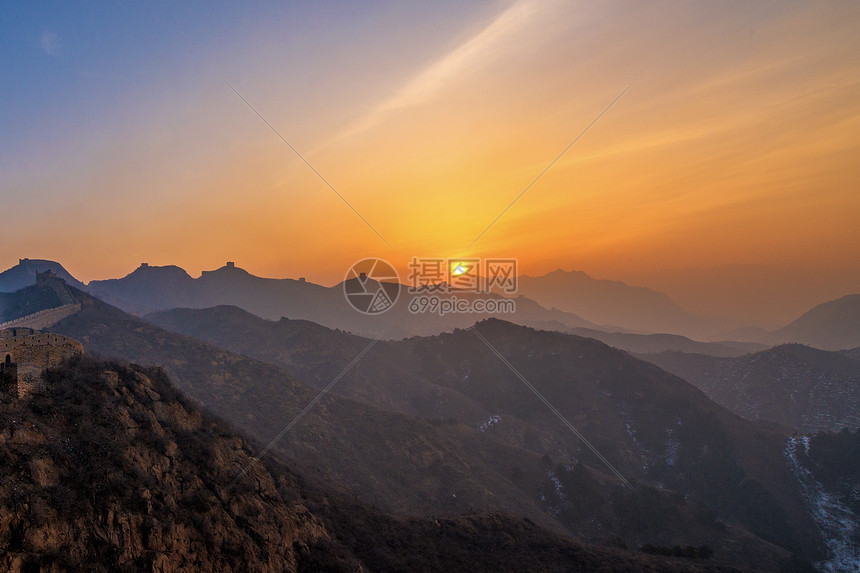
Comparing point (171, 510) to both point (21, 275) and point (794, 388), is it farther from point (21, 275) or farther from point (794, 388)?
point (21, 275)

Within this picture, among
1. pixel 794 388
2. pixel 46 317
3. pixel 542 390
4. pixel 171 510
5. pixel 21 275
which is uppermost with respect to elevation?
pixel 21 275

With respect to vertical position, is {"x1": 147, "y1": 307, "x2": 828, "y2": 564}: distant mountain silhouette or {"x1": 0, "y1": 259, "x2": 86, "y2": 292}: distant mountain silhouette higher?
{"x1": 0, "y1": 259, "x2": 86, "y2": 292}: distant mountain silhouette

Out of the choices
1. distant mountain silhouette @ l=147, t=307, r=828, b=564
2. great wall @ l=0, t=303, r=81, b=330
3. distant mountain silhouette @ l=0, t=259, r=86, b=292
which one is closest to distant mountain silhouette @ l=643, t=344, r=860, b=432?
distant mountain silhouette @ l=147, t=307, r=828, b=564

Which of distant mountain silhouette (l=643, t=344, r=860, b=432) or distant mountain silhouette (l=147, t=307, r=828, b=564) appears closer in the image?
distant mountain silhouette (l=147, t=307, r=828, b=564)

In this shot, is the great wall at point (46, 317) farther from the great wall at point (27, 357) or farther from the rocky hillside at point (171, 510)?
the rocky hillside at point (171, 510)

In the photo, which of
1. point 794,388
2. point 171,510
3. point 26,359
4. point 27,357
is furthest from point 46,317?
point 794,388

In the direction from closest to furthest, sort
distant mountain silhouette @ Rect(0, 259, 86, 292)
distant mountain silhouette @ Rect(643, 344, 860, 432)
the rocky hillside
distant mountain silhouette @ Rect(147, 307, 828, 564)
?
the rocky hillside → distant mountain silhouette @ Rect(147, 307, 828, 564) → distant mountain silhouette @ Rect(643, 344, 860, 432) → distant mountain silhouette @ Rect(0, 259, 86, 292)

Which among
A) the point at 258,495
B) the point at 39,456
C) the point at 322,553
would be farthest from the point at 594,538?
the point at 39,456

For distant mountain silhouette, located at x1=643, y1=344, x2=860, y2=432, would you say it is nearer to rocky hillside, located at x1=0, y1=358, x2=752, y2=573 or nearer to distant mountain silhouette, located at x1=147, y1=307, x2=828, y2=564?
distant mountain silhouette, located at x1=147, y1=307, x2=828, y2=564

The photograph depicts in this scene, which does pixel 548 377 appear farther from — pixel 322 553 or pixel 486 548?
pixel 322 553
